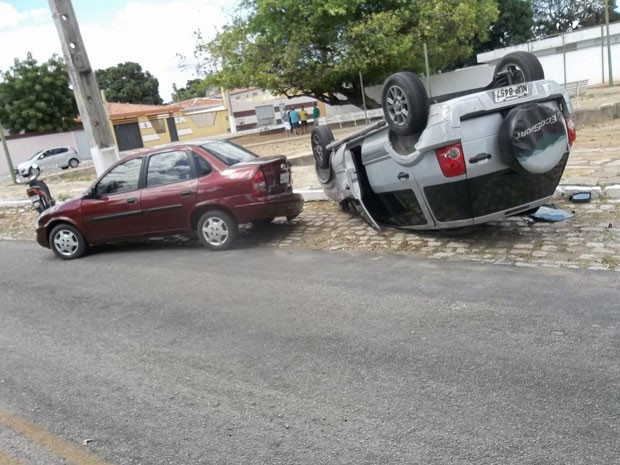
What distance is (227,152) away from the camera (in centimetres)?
832

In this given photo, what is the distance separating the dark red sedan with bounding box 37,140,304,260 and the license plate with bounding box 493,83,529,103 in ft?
10.8

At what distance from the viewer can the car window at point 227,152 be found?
806cm

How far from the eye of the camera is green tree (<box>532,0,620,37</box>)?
6236 centimetres

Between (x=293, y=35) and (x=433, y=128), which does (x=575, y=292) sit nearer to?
(x=433, y=128)

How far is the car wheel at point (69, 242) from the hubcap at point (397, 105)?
5.21 meters

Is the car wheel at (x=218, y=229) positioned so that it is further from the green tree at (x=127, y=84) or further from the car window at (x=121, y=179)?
the green tree at (x=127, y=84)

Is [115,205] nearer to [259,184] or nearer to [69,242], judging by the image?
[69,242]

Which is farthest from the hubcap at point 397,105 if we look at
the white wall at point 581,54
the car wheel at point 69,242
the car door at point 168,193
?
the white wall at point 581,54

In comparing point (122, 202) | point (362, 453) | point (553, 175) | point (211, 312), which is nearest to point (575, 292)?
point (553, 175)

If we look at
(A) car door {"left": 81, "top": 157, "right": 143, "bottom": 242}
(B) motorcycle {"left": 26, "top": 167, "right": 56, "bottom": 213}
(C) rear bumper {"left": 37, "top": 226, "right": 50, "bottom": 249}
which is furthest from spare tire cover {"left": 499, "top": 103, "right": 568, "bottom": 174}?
(B) motorcycle {"left": 26, "top": 167, "right": 56, "bottom": 213}

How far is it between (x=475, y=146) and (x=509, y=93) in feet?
2.15

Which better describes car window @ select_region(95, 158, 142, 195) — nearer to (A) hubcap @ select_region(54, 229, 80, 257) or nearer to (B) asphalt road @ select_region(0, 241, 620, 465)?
(A) hubcap @ select_region(54, 229, 80, 257)

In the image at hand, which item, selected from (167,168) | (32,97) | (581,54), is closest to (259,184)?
(167,168)

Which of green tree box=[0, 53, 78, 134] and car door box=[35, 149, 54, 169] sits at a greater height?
green tree box=[0, 53, 78, 134]
